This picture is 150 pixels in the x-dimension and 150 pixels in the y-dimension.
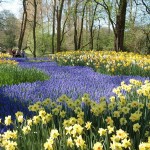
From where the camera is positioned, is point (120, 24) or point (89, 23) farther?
point (89, 23)

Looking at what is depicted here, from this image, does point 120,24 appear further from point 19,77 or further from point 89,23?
point 89,23

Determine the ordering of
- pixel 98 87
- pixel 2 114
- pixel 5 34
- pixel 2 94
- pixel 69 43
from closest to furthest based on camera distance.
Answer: pixel 2 114
pixel 2 94
pixel 98 87
pixel 69 43
pixel 5 34

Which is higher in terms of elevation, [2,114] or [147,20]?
[147,20]

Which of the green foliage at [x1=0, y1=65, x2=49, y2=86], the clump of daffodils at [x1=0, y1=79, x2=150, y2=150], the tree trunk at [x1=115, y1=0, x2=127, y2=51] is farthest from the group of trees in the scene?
the clump of daffodils at [x1=0, y1=79, x2=150, y2=150]

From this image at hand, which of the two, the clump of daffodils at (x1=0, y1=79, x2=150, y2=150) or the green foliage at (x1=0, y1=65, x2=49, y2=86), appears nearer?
the clump of daffodils at (x1=0, y1=79, x2=150, y2=150)

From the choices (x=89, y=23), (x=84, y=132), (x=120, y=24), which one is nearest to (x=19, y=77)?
(x=84, y=132)

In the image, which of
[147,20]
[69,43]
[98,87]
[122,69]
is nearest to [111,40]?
[69,43]

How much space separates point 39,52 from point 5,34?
18.4m

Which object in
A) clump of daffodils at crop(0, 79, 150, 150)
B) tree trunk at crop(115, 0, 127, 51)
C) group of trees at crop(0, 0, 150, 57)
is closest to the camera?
clump of daffodils at crop(0, 79, 150, 150)

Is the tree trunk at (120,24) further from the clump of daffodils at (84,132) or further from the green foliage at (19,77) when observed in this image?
the clump of daffodils at (84,132)

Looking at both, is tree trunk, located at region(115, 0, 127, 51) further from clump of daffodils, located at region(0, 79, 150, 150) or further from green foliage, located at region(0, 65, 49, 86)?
clump of daffodils, located at region(0, 79, 150, 150)

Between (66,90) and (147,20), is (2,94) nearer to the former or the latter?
(66,90)

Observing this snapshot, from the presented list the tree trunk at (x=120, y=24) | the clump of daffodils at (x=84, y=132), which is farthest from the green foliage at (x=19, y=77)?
the tree trunk at (x=120, y=24)

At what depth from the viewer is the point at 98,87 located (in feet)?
21.2
